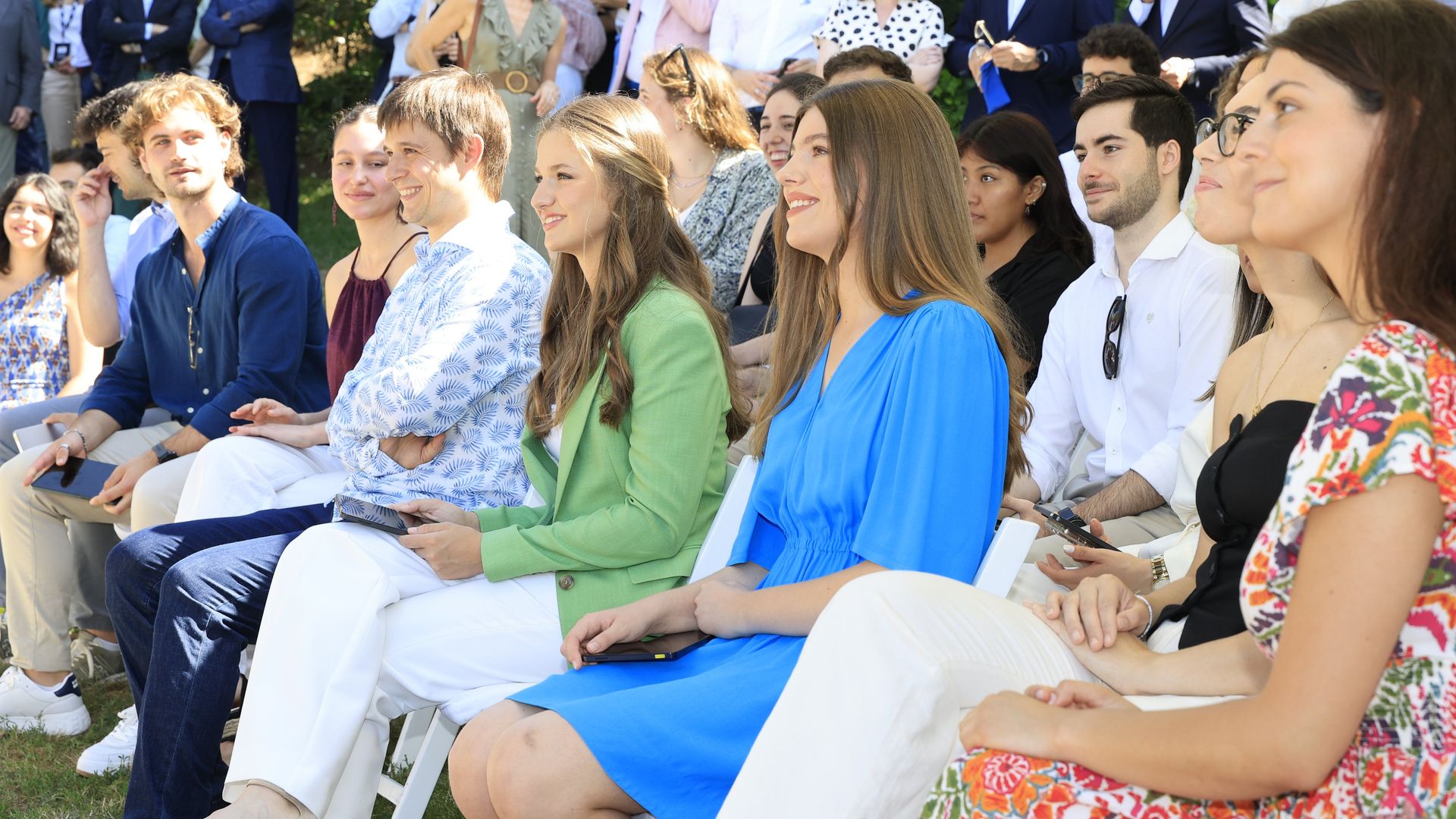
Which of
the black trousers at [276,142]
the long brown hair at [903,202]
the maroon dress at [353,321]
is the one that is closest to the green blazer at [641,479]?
the long brown hair at [903,202]

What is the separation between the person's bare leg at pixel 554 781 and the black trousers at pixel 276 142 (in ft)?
21.4

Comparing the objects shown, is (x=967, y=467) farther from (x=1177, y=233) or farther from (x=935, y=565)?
(x=1177, y=233)

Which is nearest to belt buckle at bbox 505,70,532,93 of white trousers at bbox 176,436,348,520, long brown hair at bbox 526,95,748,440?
white trousers at bbox 176,436,348,520

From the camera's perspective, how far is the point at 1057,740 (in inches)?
63.1

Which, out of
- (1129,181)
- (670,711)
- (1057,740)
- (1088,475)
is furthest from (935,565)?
(1129,181)

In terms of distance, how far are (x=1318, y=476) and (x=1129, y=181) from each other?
2607 mm

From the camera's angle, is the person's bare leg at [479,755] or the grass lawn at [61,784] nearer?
the person's bare leg at [479,755]

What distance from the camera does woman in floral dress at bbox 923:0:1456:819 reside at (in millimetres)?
1408

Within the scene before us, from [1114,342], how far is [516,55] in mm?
4018

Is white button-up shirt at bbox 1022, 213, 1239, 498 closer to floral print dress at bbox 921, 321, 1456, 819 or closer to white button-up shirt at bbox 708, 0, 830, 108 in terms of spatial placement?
floral print dress at bbox 921, 321, 1456, 819

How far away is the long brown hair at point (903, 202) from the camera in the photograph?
2.39m

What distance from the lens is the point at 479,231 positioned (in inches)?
133

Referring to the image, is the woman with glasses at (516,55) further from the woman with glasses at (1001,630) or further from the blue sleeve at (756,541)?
the woman with glasses at (1001,630)

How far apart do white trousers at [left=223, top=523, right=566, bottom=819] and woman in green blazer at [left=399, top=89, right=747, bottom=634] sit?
76mm
